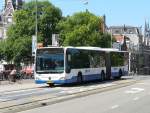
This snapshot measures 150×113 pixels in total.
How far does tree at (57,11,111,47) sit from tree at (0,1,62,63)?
6.63ft

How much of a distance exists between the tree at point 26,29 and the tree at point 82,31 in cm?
202

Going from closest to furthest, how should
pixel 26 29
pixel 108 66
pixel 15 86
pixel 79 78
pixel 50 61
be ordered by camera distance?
pixel 50 61
pixel 15 86
pixel 79 78
pixel 108 66
pixel 26 29

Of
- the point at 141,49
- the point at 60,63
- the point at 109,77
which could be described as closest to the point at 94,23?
the point at 109,77

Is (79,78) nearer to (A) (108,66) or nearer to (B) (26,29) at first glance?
(A) (108,66)

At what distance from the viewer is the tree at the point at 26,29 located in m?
89.6

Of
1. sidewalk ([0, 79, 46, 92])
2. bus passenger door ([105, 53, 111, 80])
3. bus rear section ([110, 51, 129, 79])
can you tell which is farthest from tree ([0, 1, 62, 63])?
sidewalk ([0, 79, 46, 92])

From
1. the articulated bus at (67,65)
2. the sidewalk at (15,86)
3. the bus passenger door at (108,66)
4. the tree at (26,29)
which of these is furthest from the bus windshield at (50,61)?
the tree at (26,29)

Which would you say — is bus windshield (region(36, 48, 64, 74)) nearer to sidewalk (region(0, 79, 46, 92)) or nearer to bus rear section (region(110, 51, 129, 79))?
sidewalk (region(0, 79, 46, 92))

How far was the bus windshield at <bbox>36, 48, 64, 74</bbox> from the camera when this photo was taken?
39.3m

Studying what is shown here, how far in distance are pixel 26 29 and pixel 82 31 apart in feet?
33.8

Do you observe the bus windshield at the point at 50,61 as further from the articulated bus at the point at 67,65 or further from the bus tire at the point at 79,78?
the bus tire at the point at 79,78

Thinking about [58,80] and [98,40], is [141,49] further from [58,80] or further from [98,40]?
[58,80]

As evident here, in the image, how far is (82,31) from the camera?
86500 mm

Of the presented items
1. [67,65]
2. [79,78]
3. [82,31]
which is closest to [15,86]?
[67,65]
